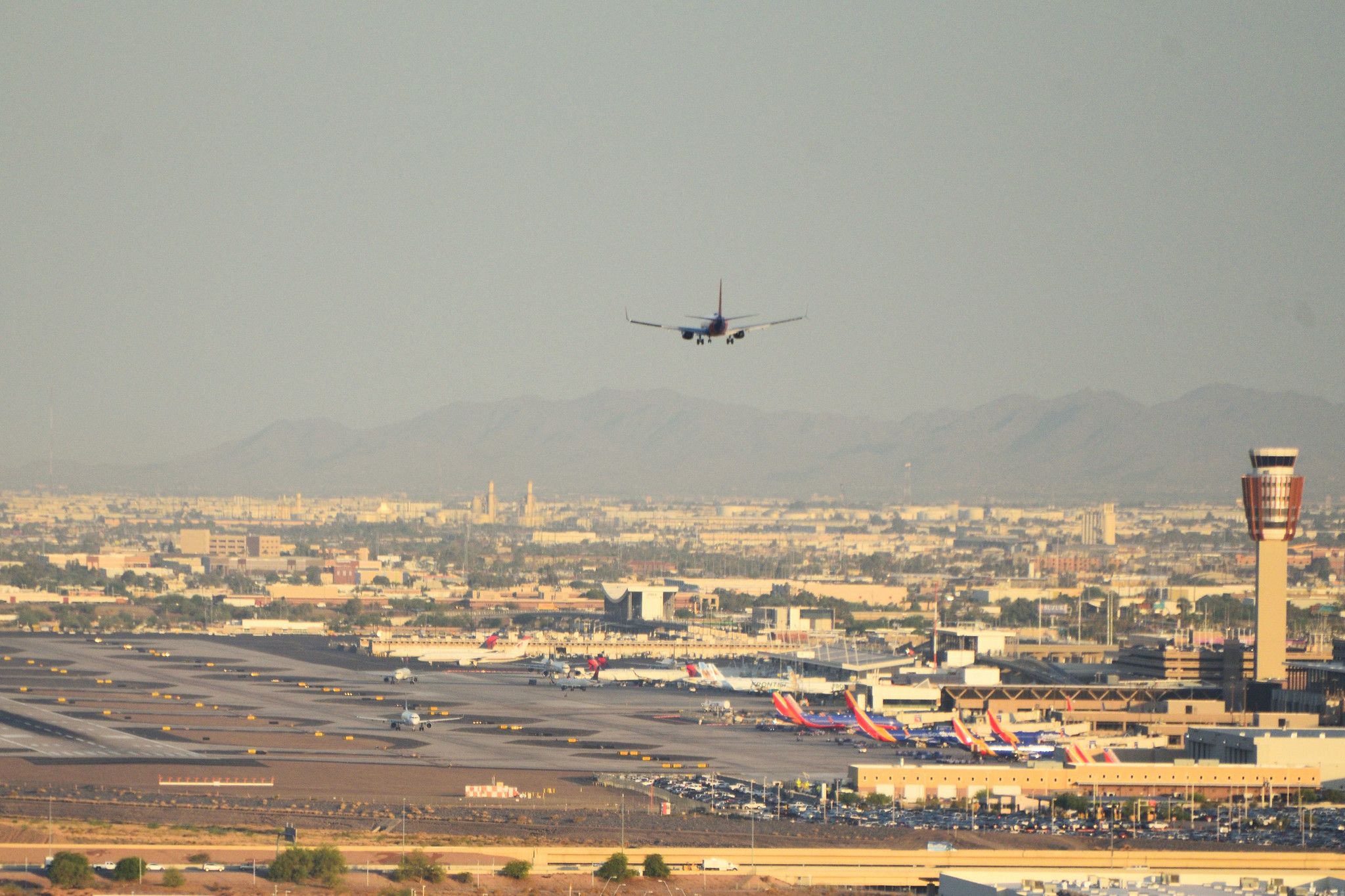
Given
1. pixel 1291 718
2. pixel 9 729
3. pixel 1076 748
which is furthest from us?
pixel 1291 718

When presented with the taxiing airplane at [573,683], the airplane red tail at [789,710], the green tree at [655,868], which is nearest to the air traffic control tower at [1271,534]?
the airplane red tail at [789,710]

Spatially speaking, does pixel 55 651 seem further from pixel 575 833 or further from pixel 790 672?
pixel 575 833

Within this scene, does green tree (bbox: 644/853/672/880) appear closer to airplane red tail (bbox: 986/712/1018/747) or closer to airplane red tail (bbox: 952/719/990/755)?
airplane red tail (bbox: 952/719/990/755)

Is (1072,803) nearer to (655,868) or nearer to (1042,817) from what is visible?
(1042,817)

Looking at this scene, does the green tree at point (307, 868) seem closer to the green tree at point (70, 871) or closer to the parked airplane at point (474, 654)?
the green tree at point (70, 871)

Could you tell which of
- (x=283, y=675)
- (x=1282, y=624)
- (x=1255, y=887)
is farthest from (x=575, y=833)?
(x=283, y=675)

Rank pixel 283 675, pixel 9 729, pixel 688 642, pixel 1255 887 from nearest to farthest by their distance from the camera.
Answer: pixel 1255 887 → pixel 9 729 → pixel 283 675 → pixel 688 642

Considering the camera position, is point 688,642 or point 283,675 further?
point 688,642
